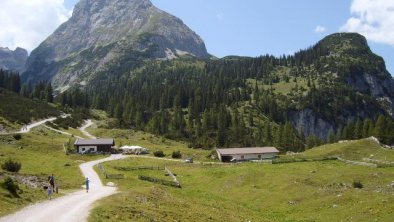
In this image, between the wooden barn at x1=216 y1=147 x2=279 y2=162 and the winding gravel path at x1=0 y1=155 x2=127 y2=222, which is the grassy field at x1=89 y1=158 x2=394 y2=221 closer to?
the winding gravel path at x1=0 y1=155 x2=127 y2=222

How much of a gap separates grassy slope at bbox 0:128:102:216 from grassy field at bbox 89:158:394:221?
23.6ft

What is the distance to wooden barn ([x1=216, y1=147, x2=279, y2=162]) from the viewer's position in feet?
364

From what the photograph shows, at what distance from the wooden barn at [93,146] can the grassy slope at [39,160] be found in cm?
526

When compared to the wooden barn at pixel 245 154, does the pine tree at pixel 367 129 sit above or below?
above

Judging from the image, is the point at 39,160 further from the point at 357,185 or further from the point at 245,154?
the point at 357,185

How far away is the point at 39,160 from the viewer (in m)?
87.6

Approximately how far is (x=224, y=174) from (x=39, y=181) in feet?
108

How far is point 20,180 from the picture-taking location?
50875mm

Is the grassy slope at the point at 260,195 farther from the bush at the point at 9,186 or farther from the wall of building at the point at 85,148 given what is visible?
Result: the wall of building at the point at 85,148

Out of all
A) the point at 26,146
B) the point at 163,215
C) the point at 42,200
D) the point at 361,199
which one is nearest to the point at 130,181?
the point at 42,200

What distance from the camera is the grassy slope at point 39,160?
40.0 metres

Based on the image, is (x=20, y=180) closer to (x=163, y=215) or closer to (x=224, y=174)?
(x=163, y=215)

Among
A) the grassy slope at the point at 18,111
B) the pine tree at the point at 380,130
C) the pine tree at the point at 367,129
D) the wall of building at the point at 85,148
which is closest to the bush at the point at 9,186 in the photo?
the wall of building at the point at 85,148

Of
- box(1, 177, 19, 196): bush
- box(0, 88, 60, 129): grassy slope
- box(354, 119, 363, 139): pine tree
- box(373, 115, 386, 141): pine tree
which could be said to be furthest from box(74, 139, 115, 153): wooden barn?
box(354, 119, 363, 139): pine tree
